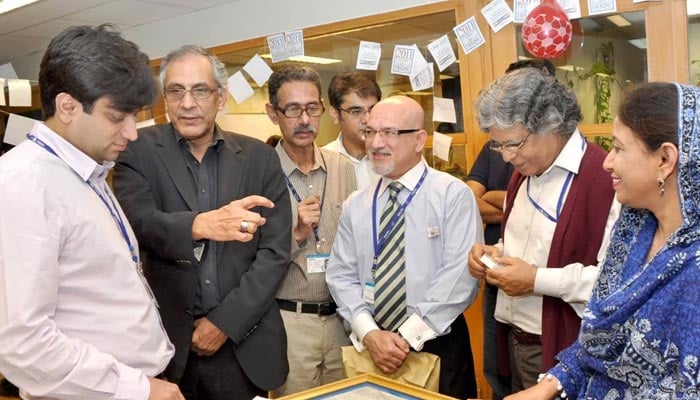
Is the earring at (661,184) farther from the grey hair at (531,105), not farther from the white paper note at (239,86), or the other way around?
the white paper note at (239,86)

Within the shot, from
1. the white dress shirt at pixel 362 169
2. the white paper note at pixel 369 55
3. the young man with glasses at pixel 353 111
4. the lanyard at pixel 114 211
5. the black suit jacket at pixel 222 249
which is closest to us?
the lanyard at pixel 114 211

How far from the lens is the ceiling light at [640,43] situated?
128 inches

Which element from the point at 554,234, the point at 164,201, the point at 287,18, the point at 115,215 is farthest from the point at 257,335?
the point at 287,18

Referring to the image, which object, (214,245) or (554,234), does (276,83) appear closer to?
(214,245)

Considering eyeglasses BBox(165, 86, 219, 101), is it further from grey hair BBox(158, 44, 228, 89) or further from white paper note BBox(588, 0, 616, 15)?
white paper note BBox(588, 0, 616, 15)

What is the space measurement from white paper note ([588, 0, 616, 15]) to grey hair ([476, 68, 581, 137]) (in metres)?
1.58

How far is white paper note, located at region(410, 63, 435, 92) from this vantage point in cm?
397

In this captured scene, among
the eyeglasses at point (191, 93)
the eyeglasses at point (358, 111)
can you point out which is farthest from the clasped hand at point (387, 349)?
the eyeglasses at point (358, 111)

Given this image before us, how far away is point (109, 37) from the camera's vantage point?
5.02ft

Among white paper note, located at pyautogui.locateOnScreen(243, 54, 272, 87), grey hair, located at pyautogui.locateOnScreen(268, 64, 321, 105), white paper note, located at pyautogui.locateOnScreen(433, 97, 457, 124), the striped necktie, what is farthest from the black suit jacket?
white paper note, located at pyautogui.locateOnScreen(243, 54, 272, 87)

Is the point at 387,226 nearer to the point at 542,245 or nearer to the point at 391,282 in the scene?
the point at 391,282

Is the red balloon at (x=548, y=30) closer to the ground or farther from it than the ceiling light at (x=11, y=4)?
closer to the ground

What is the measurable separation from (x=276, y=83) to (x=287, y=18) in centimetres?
205

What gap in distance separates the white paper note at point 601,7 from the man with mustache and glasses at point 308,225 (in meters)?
1.61
